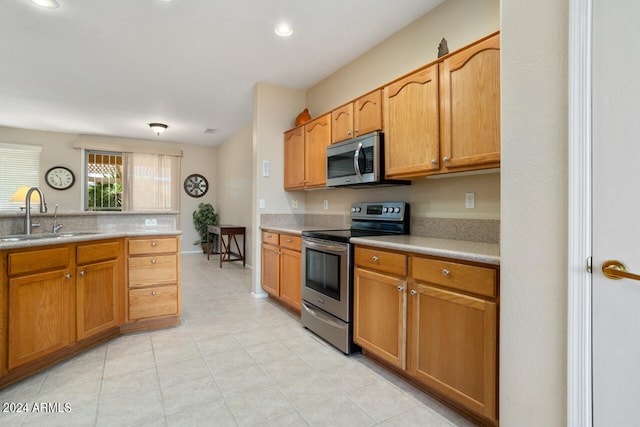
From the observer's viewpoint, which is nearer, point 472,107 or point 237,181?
point 472,107

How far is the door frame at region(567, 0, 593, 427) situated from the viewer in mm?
1077

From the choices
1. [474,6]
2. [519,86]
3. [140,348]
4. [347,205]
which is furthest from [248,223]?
[519,86]

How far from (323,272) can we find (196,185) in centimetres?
623

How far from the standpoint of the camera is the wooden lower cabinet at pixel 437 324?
150 cm

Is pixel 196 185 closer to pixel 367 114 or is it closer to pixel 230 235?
pixel 230 235

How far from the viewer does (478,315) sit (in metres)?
1.53

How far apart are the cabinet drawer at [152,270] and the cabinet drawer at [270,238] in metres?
1.07

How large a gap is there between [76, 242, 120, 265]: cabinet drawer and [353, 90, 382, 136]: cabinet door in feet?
7.57

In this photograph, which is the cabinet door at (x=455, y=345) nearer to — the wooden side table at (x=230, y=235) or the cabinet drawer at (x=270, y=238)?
the cabinet drawer at (x=270, y=238)

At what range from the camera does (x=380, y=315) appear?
213 centimetres

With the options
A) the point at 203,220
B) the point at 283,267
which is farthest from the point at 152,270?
the point at 203,220

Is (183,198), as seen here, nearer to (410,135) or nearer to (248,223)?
(248,223)

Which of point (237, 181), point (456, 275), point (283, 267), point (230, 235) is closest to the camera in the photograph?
point (456, 275)

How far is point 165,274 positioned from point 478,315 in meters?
2.61
